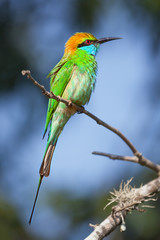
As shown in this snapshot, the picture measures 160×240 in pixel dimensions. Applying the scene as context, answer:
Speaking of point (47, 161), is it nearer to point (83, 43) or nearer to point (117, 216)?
point (117, 216)

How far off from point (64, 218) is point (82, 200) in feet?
0.85

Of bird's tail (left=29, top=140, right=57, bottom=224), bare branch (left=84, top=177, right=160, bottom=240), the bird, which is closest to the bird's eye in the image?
the bird

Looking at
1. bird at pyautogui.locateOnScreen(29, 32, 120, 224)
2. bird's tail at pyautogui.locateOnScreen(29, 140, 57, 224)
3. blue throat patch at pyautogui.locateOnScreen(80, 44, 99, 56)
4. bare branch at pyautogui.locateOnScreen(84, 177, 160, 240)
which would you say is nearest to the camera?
bare branch at pyautogui.locateOnScreen(84, 177, 160, 240)

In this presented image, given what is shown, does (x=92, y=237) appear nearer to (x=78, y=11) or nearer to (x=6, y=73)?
(x=6, y=73)

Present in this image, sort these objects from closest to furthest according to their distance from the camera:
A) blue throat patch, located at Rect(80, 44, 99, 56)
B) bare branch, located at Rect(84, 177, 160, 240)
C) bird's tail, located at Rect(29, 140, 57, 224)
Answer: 1. bare branch, located at Rect(84, 177, 160, 240)
2. bird's tail, located at Rect(29, 140, 57, 224)
3. blue throat patch, located at Rect(80, 44, 99, 56)

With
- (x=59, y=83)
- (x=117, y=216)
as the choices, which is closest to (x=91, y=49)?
(x=59, y=83)

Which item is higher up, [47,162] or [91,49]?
[91,49]

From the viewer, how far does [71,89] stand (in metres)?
2.90

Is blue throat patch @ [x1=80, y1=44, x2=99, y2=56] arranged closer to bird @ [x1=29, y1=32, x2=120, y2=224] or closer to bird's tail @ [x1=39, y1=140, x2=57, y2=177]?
bird @ [x1=29, y1=32, x2=120, y2=224]

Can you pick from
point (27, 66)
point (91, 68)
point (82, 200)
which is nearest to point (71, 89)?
point (91, 68)

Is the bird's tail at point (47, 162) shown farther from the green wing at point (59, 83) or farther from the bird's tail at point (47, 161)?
the green wing at point (59, 83)

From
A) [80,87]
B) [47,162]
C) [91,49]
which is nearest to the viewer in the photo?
[47,162]

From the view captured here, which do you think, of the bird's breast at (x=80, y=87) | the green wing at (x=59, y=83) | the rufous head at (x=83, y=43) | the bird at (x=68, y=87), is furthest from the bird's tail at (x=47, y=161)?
the rufous head at (x=83, y=43)

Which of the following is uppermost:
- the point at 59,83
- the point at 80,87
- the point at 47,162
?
the point at 59,83
